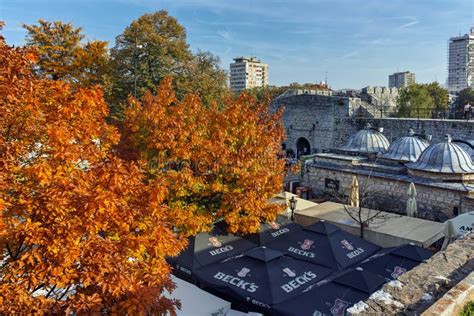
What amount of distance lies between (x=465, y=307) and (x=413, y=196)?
10404 mm

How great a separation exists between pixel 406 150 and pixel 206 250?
11854 millimetres

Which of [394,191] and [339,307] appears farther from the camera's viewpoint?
[394,191]

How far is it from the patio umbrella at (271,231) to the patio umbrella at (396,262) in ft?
8.69

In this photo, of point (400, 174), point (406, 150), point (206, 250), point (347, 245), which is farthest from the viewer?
point (406, 150)

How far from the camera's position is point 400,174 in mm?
15508

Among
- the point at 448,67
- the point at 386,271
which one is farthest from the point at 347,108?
the point at 448,67

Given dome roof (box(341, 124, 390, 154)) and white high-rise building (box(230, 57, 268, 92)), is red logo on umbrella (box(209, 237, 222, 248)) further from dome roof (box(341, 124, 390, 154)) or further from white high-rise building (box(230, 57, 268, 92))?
white high-rise building (box(230, 57, 268, 92))

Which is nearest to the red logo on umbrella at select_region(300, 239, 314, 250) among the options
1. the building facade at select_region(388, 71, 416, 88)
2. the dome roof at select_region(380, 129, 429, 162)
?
the dome roof at select_region(380, 129, 429, 162)

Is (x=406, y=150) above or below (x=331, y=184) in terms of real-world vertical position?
above

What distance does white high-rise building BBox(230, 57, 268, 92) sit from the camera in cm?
13812

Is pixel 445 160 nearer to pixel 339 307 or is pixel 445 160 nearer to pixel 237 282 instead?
pixel 339 307

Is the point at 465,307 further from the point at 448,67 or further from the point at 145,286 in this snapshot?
the point at 448,67

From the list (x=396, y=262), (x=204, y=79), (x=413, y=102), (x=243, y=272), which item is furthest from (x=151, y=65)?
(x=413, y=102)

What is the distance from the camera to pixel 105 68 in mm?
23297
